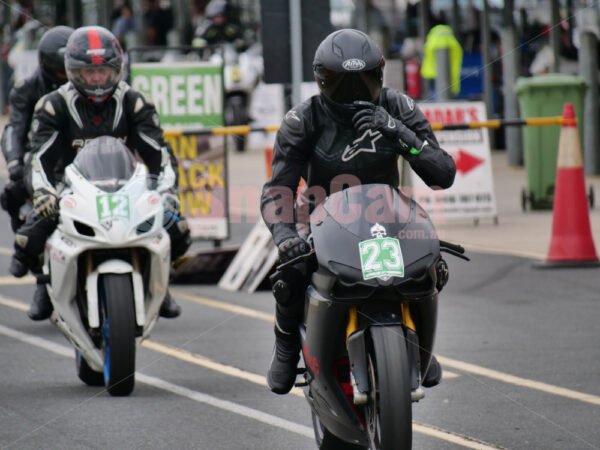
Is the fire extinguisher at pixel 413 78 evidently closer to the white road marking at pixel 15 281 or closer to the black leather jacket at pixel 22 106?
the white road marking at pixel 15 281

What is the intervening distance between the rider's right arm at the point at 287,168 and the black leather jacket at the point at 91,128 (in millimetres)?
2045

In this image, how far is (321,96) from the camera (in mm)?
5523

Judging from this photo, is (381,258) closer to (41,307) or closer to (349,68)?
(349,68)

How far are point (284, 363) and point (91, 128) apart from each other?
2579 mm

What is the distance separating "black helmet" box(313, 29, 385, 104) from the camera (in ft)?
17.4

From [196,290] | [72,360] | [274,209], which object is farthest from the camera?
[196,290]

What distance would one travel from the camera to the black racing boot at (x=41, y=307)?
311 inches

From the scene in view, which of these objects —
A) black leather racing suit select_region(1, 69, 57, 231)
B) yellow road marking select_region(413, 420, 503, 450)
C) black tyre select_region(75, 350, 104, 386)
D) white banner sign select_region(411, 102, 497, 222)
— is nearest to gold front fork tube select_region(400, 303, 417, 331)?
yellow road marking select_region(413, 420, 503, 450)

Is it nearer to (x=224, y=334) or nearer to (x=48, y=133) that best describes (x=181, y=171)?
(x=224, y=334)

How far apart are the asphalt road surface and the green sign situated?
2457 mm

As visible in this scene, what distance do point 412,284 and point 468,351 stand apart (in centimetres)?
323

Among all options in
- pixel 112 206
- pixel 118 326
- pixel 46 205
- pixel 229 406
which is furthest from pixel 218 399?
pixel 46 205

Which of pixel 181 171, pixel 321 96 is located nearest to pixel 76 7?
pixel 181 171

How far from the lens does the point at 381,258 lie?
16.1 ft
